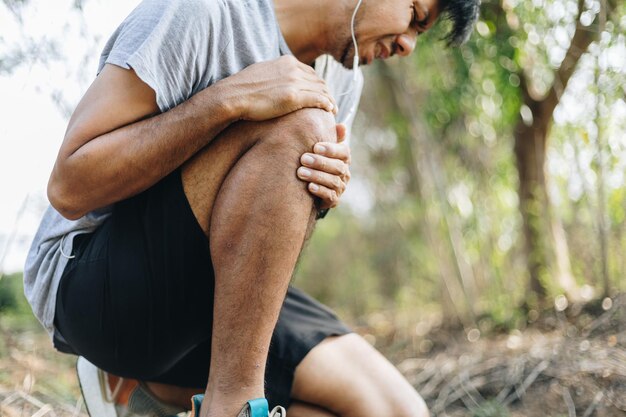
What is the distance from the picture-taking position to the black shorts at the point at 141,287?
4.26 ft

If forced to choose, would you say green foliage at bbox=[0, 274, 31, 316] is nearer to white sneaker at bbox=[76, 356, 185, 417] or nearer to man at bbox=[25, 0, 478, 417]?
white sneaker at bbox=[76, 356, 185, 417]

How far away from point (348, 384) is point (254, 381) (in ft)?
1.47

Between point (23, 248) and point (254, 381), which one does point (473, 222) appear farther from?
point (254, 381)

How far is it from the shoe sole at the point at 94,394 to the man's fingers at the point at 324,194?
28.7 inches

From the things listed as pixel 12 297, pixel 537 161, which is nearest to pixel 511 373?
pixel 537 161

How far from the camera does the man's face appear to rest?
68.1 inches

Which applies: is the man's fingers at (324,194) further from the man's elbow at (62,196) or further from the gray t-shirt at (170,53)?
the man's elbow at (62,196)

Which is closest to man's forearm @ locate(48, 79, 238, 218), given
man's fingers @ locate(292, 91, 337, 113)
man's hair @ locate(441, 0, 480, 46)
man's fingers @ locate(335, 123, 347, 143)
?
man's fingers @ locate(292, 91, 337, 113)

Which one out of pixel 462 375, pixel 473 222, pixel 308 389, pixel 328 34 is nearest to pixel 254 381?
pixel 308 389

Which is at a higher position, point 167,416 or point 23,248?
point 23,248

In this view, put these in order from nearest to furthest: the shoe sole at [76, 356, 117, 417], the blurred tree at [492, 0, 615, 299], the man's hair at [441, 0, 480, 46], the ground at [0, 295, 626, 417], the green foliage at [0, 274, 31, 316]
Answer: the shoe sole at [76, 356, 117, 417], the man's hair at [441, 0, 480, 46], the ground at [0, 295, 626, 417], the blurred tree at [492, 0, 615, 299], the green foliage at [0, 274, 31, 316]

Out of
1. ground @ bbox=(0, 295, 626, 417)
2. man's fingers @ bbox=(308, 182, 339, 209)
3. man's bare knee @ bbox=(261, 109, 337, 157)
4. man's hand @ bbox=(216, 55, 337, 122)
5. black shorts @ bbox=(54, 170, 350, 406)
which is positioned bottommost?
ground @ bbox=(0, 295, 626, 417)

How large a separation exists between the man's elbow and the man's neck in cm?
66

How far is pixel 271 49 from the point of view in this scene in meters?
1.56
